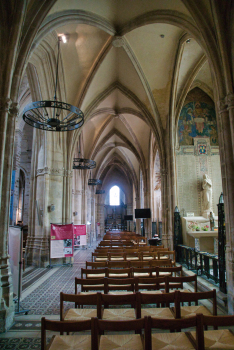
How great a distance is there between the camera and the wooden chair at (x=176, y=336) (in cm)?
238

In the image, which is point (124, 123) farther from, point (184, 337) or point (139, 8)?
point (184, 337)

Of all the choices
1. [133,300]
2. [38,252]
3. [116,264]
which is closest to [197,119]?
[116,264]

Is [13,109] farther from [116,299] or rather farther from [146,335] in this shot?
[146,335]

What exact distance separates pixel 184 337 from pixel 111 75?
13542mm

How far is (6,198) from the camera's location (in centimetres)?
536

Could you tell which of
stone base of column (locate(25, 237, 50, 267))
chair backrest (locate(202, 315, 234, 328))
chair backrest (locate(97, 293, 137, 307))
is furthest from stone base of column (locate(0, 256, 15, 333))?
stone base of column (locate(25, 237, 50, 267))

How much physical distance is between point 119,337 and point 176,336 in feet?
2.27

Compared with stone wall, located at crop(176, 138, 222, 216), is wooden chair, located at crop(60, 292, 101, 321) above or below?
below

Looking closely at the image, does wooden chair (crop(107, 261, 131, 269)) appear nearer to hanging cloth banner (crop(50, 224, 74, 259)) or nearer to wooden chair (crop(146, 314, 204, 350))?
wooden chair (crop(146, 314, 204, 350))

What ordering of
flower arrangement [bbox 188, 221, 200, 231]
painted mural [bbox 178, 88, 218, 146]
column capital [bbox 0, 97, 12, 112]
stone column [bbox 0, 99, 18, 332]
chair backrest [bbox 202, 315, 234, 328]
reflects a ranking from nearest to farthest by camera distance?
1. chair backrest [bbox 202, 315, 234, 328]
2. stone column [bbox 0, 99, 18, 332]
3. column capital [bbox 0, 97, 12, 112]
4. flower arrangement [bbox 188, 221, 200, 231]
5. painted mural [bbox 178, 88, 218, 146]

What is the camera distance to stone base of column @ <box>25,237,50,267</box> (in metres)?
11.3

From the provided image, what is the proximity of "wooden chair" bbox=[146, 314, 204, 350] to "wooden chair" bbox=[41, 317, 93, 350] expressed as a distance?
0.66 meters

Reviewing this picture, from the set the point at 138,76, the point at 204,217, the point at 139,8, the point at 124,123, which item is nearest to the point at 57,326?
the point at 139,8

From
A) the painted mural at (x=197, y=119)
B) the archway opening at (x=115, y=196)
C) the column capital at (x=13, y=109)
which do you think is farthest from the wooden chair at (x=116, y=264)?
the archway opening at (x=115, y=196)
